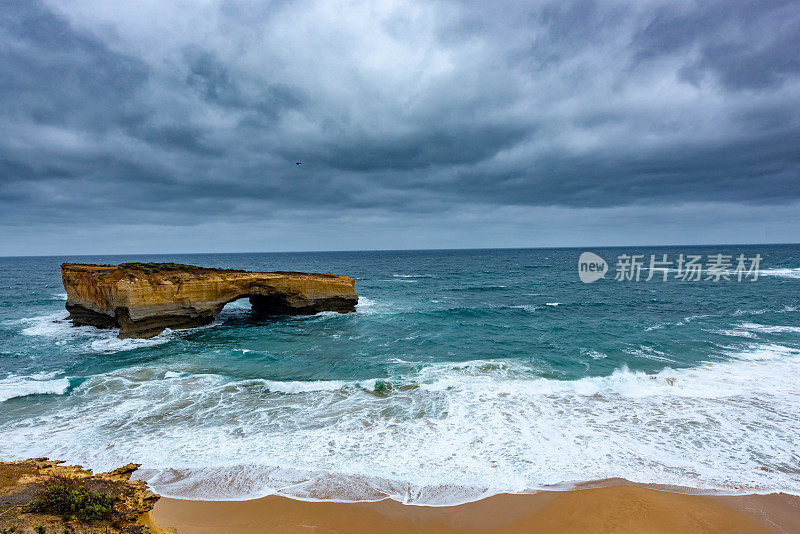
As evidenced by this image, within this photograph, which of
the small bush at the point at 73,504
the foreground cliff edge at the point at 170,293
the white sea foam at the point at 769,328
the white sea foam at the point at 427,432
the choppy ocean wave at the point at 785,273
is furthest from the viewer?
the choppy ocean wave at the point at 785,273

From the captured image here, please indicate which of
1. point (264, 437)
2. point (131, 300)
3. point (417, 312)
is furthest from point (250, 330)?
point (264, 437)

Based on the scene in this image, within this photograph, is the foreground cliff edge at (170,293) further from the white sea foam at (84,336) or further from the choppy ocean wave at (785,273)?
the choppy ocean wave at (785,273)

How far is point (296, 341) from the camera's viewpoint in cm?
2080

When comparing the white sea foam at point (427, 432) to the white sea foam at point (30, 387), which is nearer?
the white sea foam at point (427, 432)

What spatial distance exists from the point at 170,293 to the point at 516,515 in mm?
22179

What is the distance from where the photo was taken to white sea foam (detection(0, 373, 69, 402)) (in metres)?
13.2

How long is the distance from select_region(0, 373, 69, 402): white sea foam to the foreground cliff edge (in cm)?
687

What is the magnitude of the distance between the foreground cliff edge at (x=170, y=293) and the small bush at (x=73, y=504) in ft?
56.4

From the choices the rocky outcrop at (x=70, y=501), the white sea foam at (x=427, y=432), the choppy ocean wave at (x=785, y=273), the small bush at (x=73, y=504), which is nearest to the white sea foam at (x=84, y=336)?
the white sea foam at (x=427, y=432)

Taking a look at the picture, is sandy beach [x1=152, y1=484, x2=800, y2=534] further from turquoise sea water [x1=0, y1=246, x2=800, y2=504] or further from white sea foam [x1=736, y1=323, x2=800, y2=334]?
white sea foam [x1=736, y1=323, x2=800, y2=334]

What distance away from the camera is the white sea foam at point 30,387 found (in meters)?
13.2

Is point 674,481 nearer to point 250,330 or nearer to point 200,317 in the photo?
point 250,330

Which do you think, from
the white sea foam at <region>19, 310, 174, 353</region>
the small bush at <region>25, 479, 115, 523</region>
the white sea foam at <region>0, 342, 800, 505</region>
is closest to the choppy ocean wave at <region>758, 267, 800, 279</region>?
the white sea foam at <region>0, 342, 800, 505</region>

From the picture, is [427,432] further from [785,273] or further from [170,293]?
[785,273]
